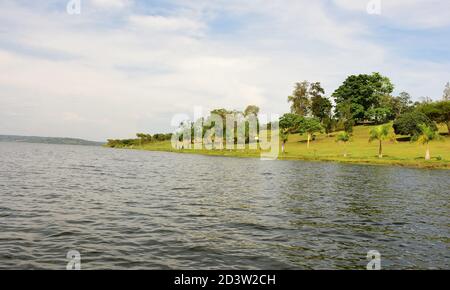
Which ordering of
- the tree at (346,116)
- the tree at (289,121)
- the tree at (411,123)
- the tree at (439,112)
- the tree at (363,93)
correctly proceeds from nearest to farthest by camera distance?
1. the tree at (411,123)
2. the tree at (439,112)
3. the tree at (289,121)
4. the tree at (346,116)
5. the tree at (363,93)

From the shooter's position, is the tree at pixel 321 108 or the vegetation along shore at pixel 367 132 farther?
the tree at pixel 321 108

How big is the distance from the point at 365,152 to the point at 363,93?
84732 mm

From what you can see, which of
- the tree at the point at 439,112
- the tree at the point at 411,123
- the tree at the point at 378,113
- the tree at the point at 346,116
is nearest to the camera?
the tree at the point at 411,123

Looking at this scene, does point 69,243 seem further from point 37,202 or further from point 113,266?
point 37,202

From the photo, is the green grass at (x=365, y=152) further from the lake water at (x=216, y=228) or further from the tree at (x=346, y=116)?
the lake water at (x=216, y=228)

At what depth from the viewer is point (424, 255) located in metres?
18.9

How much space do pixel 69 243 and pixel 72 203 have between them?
1254cm

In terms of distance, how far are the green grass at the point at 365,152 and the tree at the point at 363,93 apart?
13.8m

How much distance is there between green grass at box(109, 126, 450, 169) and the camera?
92000 millimetres

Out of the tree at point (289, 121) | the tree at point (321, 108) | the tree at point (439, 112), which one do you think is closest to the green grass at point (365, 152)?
the tree at point (289, 121)

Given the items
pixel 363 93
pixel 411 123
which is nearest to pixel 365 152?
pixel 411 123

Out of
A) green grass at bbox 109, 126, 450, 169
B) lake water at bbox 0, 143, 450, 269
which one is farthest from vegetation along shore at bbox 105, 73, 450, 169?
lake water at bbox 0, 143, 450, 269

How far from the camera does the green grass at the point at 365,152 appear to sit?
92.0 meters

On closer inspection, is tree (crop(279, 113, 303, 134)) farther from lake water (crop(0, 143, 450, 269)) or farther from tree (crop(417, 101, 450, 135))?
lake water (crop(0, 143, 450, 269))
